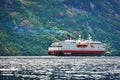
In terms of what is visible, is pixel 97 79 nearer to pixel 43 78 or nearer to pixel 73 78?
pixel 73 78

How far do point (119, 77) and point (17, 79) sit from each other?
27.7 m

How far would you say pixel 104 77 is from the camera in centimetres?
11744

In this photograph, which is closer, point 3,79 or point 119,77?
point 3,79

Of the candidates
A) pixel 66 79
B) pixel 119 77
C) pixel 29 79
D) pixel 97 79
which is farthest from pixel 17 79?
pixel 119 77

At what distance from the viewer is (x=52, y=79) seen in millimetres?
110562

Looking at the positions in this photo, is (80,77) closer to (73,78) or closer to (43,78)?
(73,78)

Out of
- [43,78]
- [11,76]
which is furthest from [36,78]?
[11,76]

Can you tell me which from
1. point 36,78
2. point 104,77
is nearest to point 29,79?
point 36,78

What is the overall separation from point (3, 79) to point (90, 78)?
74.3 ft

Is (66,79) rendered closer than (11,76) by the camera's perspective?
Yes

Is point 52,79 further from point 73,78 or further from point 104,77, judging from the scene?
point 104,77

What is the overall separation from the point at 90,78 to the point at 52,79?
35.2ft

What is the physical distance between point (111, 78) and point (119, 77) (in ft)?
14.1

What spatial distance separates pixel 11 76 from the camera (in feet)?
393
